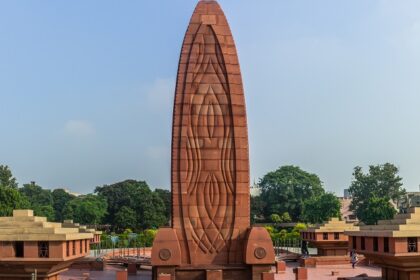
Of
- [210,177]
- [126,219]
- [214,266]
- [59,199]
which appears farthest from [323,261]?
[59,199]

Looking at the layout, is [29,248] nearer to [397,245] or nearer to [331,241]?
[397,245]

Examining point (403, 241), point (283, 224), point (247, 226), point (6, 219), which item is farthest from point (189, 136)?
point (283, 224)

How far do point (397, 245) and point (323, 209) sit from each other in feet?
121

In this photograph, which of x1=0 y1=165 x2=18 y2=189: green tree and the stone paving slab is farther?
x1=0 y1=165 x2=18 y2=189: green tree

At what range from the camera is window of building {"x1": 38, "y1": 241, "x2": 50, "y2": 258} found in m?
17.2

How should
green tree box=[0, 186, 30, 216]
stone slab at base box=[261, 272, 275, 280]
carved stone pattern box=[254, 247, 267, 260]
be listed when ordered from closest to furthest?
stone slab at base box=[261, 272, 275, 280] < carved stone pattern box=[254, 247, 267, 260] < green tree box=[0, 186, 30, 216]

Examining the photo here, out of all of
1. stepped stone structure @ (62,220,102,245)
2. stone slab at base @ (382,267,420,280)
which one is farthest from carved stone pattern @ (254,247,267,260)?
stepped stone structure @ (62,220,102,245)

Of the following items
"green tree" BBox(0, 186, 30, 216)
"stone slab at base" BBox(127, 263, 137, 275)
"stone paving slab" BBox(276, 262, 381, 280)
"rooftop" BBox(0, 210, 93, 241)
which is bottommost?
"stone paving slab" BBox(276, 262, 381, 280)

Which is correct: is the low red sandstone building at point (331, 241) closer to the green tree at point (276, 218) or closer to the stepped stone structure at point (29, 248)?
the stepped stone structure at point (29, 248)

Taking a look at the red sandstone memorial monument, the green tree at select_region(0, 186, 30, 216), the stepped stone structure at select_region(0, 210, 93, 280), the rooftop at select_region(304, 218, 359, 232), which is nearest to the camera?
the stepped stone structure at select_region(0, 210, 93, 280)

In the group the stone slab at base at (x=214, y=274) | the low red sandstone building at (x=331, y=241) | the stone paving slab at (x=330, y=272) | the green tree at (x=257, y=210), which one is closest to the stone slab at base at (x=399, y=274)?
the stone slab at base at (x=214, y=274)

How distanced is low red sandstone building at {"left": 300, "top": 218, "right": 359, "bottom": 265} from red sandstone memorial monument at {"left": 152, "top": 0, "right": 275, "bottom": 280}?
15.8 m

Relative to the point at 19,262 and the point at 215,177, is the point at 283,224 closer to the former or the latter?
the point at 215,177

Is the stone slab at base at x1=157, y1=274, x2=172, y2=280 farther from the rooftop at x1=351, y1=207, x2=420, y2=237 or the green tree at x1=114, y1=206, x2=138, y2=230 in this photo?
the green tree at x1=114, y1=206, x2=138, y2=230
